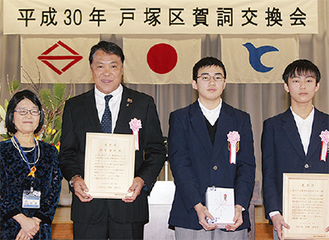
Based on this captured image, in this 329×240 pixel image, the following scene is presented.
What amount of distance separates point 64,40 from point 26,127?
4.41 meters

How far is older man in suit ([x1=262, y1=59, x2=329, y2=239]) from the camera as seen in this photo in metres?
2.24

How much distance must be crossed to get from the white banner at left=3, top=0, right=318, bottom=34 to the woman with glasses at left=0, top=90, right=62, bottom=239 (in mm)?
3715

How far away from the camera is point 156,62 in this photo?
6.22m

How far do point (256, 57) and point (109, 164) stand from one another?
4648mm

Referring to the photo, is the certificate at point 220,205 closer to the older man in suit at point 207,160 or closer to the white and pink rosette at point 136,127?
the older man in suit at point 207,160

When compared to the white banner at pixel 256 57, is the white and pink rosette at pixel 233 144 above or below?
below

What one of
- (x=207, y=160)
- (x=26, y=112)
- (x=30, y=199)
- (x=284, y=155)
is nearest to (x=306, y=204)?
(x=284, y=155)

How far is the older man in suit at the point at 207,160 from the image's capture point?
2.19m

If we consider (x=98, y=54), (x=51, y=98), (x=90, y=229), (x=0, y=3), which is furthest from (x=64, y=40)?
(x=90, y=229)

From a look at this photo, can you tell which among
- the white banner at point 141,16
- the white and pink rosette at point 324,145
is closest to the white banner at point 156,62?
the white banner at point 141,16

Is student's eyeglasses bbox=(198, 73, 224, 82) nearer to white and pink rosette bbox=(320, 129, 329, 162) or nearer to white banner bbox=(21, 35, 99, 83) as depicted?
white and pink rosette bbox=(320, 129, 329, 162)

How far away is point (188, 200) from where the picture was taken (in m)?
2.16

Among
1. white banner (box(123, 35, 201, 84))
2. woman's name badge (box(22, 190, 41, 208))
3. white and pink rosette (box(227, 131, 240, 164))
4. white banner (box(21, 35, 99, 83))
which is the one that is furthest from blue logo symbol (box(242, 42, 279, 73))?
woman's name badge (box(22, 190, 41, 208))

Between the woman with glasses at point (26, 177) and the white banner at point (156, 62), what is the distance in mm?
3884
